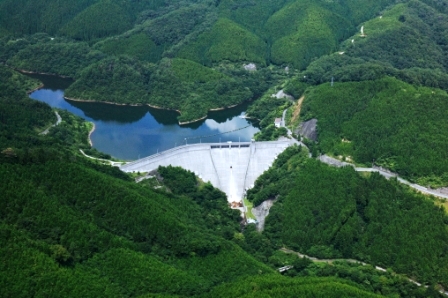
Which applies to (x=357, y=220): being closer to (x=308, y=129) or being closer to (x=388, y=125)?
(x=388, y=125)

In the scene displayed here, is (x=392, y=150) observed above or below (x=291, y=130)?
below

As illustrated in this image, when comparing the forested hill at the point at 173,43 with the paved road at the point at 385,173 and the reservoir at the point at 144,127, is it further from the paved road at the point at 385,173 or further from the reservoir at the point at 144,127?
the paved road at the point at 385,173

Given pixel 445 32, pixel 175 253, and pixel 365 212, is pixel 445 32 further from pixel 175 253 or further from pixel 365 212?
pixel 175 253

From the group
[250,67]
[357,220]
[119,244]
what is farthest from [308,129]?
[250,67]

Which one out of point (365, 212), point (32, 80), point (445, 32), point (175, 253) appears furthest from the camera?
point (445, 32)

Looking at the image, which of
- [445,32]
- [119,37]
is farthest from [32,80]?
[445,32]

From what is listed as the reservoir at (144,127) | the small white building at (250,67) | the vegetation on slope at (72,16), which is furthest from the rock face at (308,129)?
the vegetation on slope at (72,16)

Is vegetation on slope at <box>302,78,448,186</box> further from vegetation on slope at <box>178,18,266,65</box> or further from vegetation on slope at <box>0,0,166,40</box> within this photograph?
vegetation on slope at <box>0,0,166,40</box>
